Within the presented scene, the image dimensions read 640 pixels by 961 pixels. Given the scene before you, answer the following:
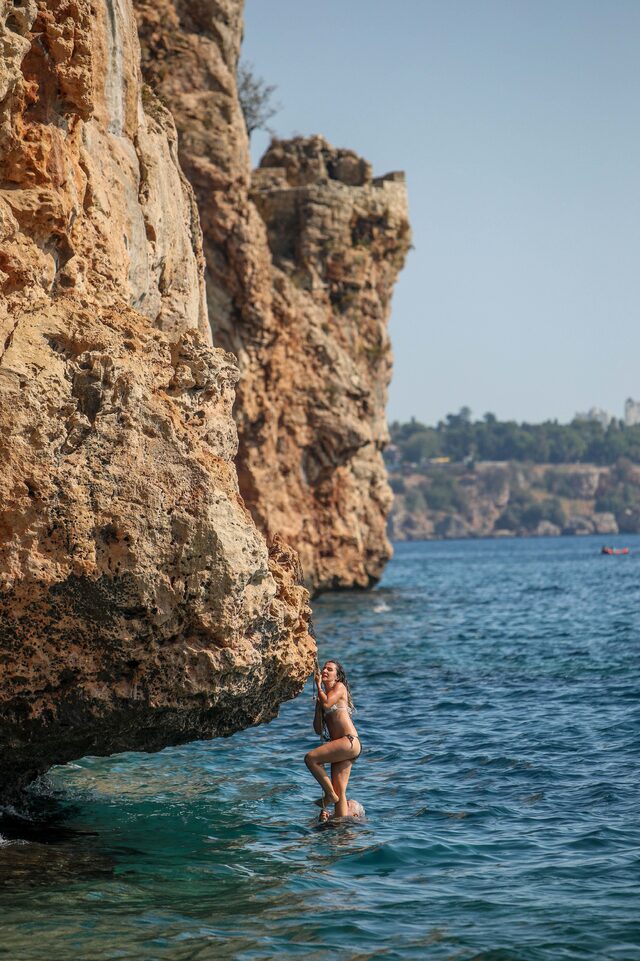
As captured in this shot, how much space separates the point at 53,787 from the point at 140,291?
19.8ft

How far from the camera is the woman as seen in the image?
1254 centimetres

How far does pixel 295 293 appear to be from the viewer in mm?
45219

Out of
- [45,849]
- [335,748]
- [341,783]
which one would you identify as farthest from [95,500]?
[341,783]

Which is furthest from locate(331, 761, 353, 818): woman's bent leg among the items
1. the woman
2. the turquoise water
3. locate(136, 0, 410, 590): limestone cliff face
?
locate(136, 0, 410, 590): limestone cliff face

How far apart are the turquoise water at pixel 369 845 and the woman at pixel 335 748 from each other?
37 centimetres

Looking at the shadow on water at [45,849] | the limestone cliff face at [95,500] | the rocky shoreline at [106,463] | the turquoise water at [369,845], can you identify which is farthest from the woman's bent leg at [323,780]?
the shadow on water at [45,849]

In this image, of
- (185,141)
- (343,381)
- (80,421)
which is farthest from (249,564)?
(343,381)

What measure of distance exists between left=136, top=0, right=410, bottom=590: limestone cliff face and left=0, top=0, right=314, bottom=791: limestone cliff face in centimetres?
1852

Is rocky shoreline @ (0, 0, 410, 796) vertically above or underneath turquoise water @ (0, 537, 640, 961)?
above

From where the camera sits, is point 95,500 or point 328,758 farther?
point 328,758

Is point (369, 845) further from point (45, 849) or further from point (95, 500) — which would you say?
point (95, 500)

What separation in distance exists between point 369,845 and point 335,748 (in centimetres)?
132

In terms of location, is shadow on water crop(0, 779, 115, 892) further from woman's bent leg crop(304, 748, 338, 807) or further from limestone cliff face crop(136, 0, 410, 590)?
limestone cliff face crop(136, 0, 410, 590)

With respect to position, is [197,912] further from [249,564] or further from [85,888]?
[249,564]
